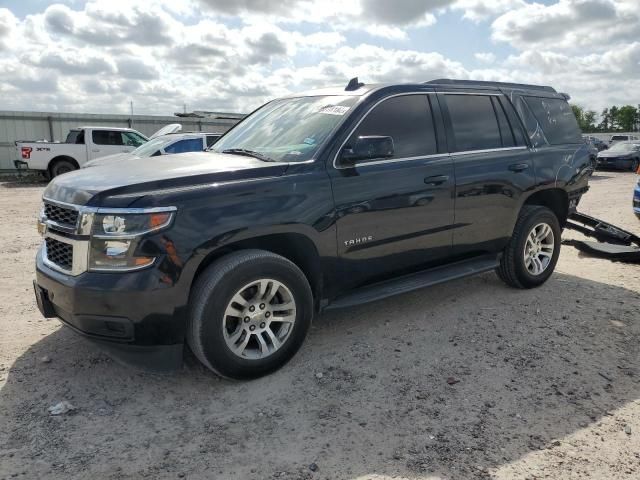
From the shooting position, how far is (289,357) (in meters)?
3.67

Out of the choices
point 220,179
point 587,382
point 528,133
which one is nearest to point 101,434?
point 220,179

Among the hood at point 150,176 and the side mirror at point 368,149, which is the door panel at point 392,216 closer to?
the side mirror at point 368,149

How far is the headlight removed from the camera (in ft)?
9.91

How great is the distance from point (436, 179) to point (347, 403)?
6.48 feet

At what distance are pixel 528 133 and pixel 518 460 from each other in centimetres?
345

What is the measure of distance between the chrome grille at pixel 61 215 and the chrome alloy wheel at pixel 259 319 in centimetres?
108

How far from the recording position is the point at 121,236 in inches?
119

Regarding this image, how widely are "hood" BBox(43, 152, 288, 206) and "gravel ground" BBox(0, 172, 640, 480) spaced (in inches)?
50.5

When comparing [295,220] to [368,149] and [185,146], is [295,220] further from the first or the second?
[185,146]

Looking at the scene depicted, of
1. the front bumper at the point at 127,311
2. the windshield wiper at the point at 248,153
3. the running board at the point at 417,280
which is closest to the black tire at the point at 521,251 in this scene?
the running board at the point at 417,280

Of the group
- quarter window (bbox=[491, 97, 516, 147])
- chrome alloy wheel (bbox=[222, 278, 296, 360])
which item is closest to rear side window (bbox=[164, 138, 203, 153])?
quarter window (bbox=[491, 97, 516, 147])

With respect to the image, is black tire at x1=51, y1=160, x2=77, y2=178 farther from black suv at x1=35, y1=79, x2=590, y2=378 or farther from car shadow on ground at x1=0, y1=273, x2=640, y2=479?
car shadow on ground at x1=0, y1=273, x2=640, y2=479

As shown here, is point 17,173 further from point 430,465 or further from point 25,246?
point 430,465

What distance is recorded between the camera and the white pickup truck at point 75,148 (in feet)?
55.4
